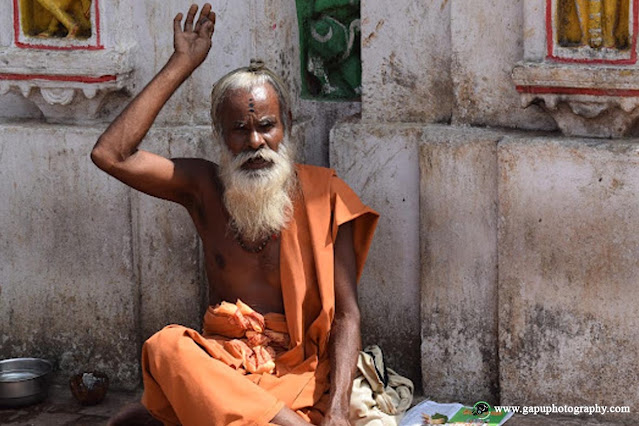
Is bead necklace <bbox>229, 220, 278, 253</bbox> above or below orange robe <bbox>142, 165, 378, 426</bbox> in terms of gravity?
above

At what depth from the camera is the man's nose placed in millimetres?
4348

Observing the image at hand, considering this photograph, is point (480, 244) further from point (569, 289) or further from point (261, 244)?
point (261, 244)

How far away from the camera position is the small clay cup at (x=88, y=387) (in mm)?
5016

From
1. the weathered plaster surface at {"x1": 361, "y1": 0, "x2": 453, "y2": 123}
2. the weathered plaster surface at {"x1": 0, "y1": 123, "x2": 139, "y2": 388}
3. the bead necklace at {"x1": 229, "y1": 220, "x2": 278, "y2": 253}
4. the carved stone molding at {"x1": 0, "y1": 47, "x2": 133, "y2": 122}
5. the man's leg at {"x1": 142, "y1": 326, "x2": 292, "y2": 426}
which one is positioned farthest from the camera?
the weathered plaster surface at {"x1": 0, "y1": 123, "x2": 139, "y2": 388}

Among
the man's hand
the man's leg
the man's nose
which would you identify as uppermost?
the man's hand

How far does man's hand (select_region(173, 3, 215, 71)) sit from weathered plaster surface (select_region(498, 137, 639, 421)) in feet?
4.06

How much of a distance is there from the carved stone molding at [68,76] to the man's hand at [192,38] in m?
0.72

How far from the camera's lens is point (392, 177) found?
493cm

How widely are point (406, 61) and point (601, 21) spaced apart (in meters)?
0.87

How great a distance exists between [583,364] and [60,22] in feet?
8.62

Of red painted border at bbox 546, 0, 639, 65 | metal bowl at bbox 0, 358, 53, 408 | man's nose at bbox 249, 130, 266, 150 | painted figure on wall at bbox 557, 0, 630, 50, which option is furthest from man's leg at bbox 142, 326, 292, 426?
painted figure on wall at bbox 557, 0, 630, 50

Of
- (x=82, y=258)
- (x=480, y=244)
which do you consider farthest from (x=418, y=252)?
(x=82, y=258)

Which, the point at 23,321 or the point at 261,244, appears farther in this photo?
the point at 23,321

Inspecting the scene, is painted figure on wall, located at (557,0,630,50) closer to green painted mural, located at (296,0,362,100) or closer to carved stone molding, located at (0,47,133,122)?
green painted mural, located at (296,0,362,100)
